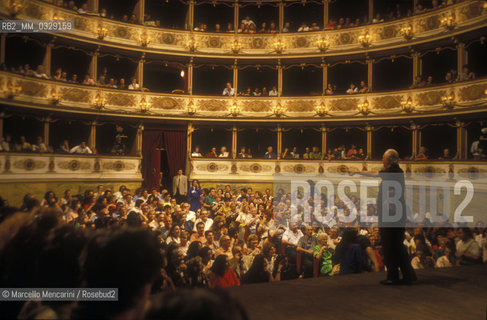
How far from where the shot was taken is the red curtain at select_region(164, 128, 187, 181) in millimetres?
21508

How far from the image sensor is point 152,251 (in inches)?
73.6

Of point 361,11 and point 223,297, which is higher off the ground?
point 361,11

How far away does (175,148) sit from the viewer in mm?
21656

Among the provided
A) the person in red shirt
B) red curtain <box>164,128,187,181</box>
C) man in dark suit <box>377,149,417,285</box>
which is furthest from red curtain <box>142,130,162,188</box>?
man in dark suit <box>377,149,417,285</box>

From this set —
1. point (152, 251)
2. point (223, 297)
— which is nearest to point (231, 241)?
point (152, 251)

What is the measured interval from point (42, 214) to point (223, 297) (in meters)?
2.01

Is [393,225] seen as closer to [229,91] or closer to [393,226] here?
[393,226]

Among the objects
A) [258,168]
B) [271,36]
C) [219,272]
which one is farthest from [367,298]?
[271,36]

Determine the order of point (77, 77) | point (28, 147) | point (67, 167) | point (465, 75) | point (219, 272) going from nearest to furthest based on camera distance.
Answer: point (219, 272) → point (28, 147) → point (465, 75) → point (67, 167) → point (77, 77)

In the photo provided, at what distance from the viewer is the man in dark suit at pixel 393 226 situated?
503 centimetres

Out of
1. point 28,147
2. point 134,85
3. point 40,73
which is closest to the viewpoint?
point 28,147

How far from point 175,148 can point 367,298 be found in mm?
18041

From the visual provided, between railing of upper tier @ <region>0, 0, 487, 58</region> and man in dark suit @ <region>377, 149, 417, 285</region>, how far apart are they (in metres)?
14.2

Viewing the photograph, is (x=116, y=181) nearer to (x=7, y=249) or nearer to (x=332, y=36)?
(x=332, y=36)
